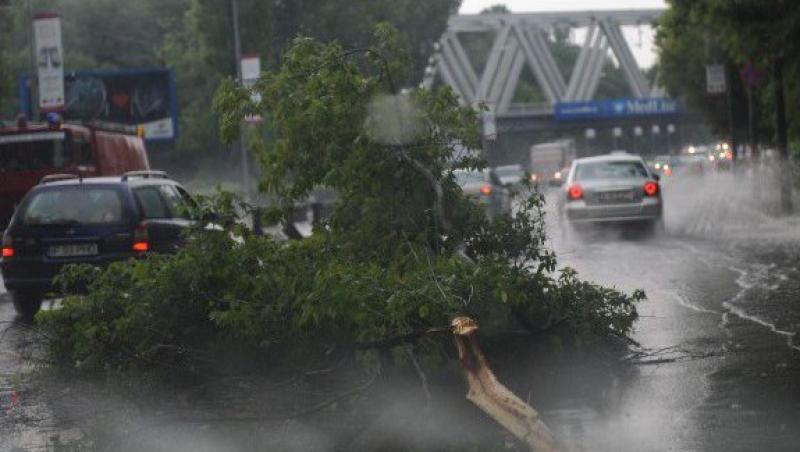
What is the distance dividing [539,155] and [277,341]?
9021 cm

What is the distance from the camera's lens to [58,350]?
10.2m

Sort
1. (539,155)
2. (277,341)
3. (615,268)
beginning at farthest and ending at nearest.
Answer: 1. (539,155)
2. (615,268)
3. (277,341)

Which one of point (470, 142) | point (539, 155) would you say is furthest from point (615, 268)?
point (539, 155)

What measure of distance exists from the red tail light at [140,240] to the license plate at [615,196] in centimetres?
1179

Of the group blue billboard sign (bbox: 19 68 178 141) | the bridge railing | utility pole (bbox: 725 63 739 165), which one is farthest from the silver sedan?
the bridge railing

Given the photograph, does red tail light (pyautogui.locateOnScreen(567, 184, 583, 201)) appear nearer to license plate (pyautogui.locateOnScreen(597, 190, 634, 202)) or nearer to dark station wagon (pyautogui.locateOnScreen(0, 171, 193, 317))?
license plate (pyautogui.locateOnScreen(597, 190, 634, 202))

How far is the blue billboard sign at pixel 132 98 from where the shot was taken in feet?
172

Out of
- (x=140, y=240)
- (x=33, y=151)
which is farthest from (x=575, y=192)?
(x=140, y=240)

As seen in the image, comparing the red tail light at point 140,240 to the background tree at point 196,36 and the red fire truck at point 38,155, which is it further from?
the background tree at point 196,36

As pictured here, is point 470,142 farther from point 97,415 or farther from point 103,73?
point 103,73

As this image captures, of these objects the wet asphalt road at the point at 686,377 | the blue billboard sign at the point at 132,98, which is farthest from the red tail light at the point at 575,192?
the blue billboard sign at the point at 132,98

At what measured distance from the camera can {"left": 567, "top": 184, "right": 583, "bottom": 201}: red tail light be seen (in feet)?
82.5

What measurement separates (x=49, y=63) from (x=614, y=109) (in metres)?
82.3

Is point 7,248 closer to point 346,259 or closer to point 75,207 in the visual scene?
point 75,207
